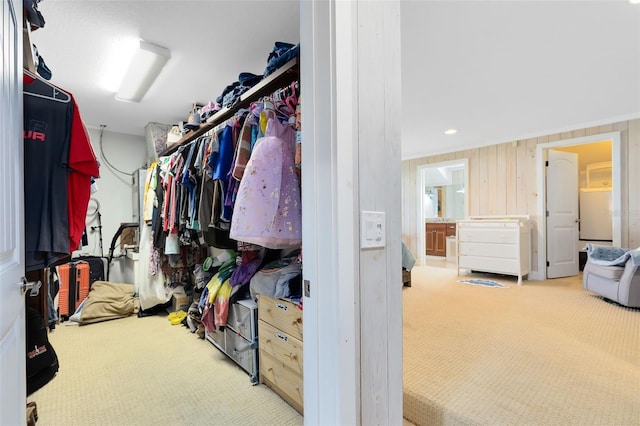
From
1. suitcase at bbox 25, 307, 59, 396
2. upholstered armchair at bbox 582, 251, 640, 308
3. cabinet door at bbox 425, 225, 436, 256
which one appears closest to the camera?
suitcase at bbox 25, 307, 59, 396

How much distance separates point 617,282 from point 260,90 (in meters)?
3.75

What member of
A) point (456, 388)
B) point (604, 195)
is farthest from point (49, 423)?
A: point (604, 195)

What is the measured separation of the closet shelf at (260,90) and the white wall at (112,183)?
246 cm

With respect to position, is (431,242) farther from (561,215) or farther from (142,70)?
(142,70)

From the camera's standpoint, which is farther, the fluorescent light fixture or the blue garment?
the fluorescent light fixture

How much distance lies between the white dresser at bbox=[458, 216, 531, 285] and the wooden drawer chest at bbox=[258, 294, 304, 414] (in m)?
3.76

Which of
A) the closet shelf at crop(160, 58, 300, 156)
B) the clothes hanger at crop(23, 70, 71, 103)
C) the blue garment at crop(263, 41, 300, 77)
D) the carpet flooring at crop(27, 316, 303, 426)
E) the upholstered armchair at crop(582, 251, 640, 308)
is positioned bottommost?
the carpet flooring at crop(27, 316, 303, 426)

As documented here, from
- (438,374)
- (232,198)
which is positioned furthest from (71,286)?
(438,374)

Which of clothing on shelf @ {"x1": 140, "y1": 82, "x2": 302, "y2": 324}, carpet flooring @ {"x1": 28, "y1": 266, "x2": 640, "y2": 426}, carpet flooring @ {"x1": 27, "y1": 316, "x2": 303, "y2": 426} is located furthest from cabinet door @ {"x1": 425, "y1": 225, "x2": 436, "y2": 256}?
carpet flooring @ {"x1": 27, "y1": 316, "x2": 303, "y2": 426}

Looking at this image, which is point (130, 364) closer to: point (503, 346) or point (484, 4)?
point (503, 346)

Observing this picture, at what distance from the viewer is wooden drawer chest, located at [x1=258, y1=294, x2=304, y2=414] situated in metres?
1.61

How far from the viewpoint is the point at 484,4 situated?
1.80 metres

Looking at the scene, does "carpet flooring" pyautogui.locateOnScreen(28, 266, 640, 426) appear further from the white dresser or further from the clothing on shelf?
the white dresser

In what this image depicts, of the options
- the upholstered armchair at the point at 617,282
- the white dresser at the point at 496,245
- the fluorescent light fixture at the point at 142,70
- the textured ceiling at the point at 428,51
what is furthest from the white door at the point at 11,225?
the white dresser at the point at 496,245
